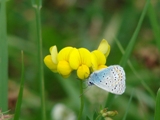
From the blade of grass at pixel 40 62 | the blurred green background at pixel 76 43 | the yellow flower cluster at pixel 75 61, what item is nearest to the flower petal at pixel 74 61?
the yellow flower cluster at pixel 75 61

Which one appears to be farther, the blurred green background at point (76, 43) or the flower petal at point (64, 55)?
the blurred green background at point (76, 43)

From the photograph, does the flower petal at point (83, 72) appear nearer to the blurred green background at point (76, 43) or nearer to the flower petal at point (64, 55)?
the flower petal at point (64, 55)

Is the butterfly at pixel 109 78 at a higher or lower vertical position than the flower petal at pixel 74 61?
lower

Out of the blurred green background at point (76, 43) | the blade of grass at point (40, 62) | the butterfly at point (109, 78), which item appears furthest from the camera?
the blurred green background at point (76, 43)

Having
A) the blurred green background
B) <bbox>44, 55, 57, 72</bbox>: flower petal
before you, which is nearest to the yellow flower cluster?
<bbox>44, 55, 57, 72</bbox>: flower petal

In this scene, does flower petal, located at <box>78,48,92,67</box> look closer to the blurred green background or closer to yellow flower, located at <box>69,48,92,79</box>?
yellow flower, located at <box>69,48,92,79</box>

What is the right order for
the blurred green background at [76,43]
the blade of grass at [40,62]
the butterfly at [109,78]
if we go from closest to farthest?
the butterfly at [109,78], the blade of grass at [40,62], the blurred green background at [76,43]

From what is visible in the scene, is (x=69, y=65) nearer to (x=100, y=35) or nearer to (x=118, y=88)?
(x=118, y=88)
